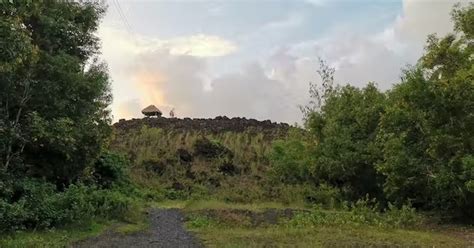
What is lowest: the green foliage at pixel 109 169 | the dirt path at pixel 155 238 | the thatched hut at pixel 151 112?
the dirt path at pixel 155 238

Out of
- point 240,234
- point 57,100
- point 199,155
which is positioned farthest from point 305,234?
point 199,155

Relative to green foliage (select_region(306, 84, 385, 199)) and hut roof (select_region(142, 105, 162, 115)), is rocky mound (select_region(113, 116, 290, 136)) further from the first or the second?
green foliage (select_region(306, 84, 385, 199))

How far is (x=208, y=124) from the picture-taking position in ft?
178

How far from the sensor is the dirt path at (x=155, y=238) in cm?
1426

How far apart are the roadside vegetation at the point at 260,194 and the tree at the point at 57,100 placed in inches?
1.7

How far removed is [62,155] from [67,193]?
9.84 feet

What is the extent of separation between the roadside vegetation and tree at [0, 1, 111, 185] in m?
0.04

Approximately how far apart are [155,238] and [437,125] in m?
12.0

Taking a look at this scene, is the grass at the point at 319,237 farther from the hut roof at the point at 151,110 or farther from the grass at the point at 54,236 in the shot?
the hut roof at the point at 151,110

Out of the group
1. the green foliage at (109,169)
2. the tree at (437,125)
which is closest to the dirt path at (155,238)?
the green foliage at (109,169)

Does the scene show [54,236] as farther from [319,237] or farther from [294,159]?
[294,159]

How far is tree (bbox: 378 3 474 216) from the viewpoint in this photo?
2030 cm

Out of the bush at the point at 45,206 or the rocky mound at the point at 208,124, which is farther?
the rocky mound at the point at 208,124

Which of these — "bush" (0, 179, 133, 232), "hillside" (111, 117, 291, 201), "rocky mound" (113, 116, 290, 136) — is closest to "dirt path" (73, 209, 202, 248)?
"bush" (0, 179, 133, 232)
